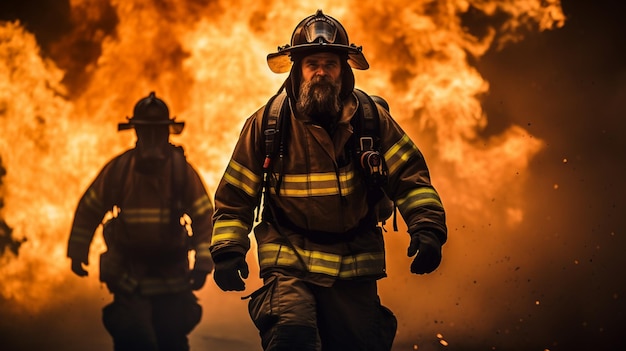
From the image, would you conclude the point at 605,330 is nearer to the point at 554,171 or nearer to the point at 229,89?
the point at 554,171

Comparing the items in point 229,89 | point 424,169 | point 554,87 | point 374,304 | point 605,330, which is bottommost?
point 374,304

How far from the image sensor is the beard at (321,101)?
19.1 feet

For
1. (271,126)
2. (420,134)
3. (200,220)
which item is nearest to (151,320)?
(200,220)

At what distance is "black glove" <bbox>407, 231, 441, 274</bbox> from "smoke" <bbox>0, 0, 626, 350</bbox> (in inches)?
205

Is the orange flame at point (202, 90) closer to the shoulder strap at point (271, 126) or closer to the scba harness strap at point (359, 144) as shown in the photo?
the scba harness strap at point (359, 144)

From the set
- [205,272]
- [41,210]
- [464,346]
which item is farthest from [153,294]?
[41,210]

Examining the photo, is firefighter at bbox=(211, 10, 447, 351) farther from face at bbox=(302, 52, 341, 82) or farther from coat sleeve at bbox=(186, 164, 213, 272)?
coat sleeve at bbox=(186, 164, 213, 272)

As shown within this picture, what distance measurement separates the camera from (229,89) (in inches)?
500

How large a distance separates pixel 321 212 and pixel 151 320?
443 centimetres

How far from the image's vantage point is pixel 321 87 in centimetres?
586

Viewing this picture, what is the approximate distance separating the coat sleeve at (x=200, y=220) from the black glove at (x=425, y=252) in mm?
4541

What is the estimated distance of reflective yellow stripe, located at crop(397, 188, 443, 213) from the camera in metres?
5.73

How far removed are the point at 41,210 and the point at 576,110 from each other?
6.35 m

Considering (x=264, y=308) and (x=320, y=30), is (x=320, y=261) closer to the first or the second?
(x=264, y=308)
